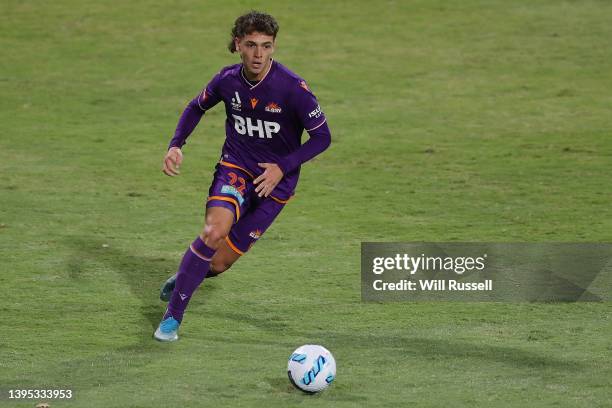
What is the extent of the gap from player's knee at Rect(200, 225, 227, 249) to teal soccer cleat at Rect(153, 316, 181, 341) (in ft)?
2.12

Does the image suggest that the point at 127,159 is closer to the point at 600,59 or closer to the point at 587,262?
the point at 587,262

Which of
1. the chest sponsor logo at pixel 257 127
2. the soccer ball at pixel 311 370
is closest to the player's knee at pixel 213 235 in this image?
the chest sponsor logo at pixel 257 127

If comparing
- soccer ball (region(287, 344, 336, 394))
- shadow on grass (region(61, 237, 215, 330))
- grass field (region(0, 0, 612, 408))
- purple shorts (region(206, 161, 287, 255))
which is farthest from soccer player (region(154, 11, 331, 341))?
soccer ball (region(287, 344, 336, 394))

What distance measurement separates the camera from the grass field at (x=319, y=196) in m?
8.38

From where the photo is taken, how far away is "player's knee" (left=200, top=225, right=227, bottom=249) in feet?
29.6

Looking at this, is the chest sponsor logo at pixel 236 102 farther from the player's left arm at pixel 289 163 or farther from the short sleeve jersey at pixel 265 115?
the player's left arm at pixel 289 163

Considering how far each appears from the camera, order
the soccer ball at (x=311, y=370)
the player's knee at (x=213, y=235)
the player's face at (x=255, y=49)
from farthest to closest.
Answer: the player's face at (x=255, y=49) < the player's knee at (x=213, y=235) < the soccer ball at (x=311, y=370)

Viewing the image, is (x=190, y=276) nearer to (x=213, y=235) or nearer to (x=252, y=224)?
(x=213, y=235)

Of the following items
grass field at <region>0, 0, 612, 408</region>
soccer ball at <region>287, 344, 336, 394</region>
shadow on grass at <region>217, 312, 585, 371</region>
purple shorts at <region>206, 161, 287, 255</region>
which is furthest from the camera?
purple shorts at <region>206, 161, 287, 255</region>

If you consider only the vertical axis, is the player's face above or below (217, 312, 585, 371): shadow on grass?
above

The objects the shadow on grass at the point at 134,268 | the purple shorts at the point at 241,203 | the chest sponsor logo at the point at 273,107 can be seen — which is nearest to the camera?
the purple shorts at the point at 241,203

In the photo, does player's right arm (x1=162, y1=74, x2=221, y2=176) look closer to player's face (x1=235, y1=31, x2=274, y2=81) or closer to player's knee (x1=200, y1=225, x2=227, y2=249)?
player's face (x1=235, y1=31, x2=274, y2=81)

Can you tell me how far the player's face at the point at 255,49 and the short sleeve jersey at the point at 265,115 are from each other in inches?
7.0

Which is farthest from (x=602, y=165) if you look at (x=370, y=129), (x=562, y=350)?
(x=562, y=350)
